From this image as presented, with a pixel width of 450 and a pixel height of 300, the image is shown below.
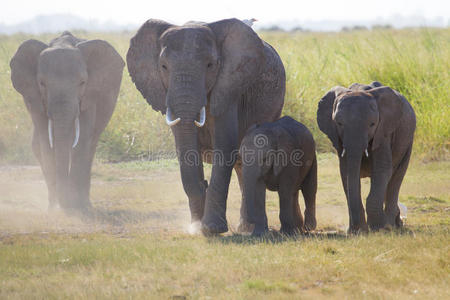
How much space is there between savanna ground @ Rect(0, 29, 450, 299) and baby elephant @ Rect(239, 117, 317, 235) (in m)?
0.30

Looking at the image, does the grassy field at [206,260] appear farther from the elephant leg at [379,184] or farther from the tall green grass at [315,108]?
the tall green grass at [315,108]

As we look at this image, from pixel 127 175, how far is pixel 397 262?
8.82 m

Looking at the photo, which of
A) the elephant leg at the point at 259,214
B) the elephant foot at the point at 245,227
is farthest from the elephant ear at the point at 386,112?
the elephant foot at the point at 245,227

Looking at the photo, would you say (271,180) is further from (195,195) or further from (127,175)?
(127,175)

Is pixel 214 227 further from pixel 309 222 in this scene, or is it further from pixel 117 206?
pixel 117 206

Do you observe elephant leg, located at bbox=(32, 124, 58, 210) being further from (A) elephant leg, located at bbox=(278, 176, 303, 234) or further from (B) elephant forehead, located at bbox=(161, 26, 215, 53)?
(A) elephant leg, located at bbox=(278, 176, 303, 234)

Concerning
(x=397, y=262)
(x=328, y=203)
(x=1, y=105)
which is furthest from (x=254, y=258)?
(x=1, y=105)

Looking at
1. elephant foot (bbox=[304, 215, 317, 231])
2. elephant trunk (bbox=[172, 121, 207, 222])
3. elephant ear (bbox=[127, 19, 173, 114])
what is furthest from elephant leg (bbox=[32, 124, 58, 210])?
elephant foot (bbox=[304, 215, 317, 231])

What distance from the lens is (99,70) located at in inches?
473

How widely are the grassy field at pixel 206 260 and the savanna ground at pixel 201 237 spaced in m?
0.01

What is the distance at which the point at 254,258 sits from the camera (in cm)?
714

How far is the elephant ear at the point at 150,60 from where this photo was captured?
9031 mm

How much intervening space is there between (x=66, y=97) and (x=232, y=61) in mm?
3072

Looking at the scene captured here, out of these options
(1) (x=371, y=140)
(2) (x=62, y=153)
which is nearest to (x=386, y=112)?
(1) (x=371, y=140)
